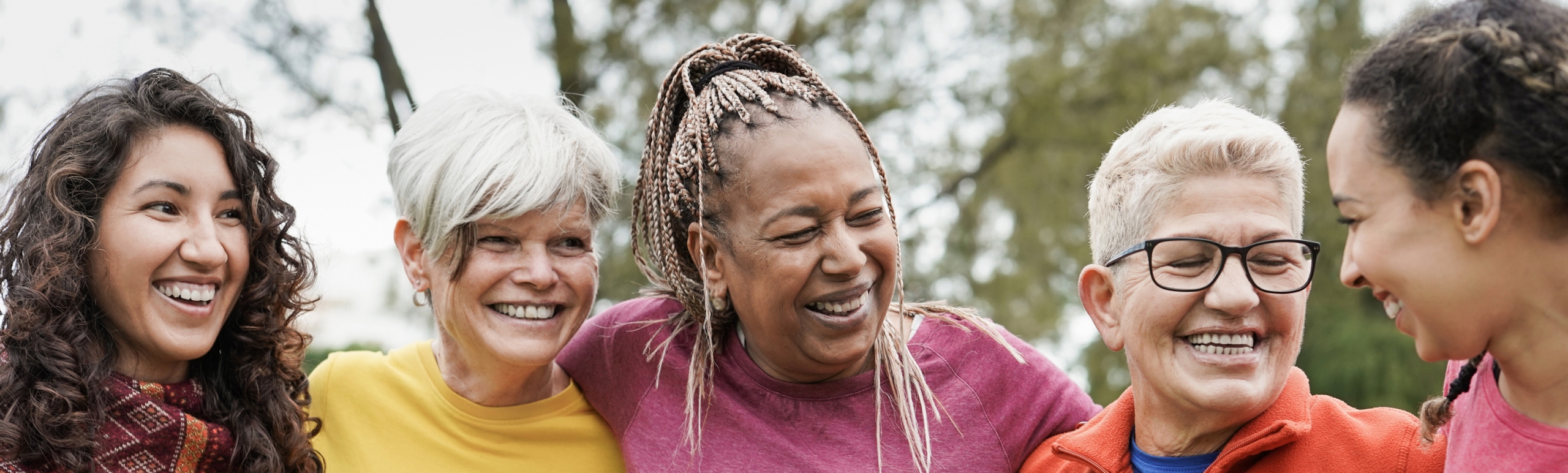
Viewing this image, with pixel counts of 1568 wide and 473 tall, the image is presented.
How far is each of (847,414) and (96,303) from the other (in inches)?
73.8

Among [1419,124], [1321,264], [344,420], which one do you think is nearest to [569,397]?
[344,420]

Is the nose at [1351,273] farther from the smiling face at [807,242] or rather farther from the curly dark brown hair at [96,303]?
the curly dark brown hair at [96,303]

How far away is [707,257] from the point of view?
3.00m

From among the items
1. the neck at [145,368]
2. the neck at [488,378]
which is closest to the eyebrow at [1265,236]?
the neck at [488,378]

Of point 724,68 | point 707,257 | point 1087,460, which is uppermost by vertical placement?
point 724,68

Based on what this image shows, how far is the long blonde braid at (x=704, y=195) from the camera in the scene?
2936 millimetres

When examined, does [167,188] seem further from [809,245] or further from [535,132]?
[809,245]

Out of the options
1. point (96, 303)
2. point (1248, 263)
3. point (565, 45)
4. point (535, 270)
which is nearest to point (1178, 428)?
point (1248, 263)

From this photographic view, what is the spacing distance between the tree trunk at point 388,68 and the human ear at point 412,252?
4.51m

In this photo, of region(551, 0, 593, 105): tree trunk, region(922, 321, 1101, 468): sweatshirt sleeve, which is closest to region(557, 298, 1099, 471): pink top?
region(922, 321, 1101, 468): sweatshirt sleeve

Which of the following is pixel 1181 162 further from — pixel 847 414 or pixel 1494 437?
pixel 847 414

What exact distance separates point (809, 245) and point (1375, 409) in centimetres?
133

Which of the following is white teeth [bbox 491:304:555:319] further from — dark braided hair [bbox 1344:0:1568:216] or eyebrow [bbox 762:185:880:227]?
dark braided hair [bbox 1344:0:1568:216]

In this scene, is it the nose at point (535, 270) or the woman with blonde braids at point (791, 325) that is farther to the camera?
the nose at point (535, 270)
